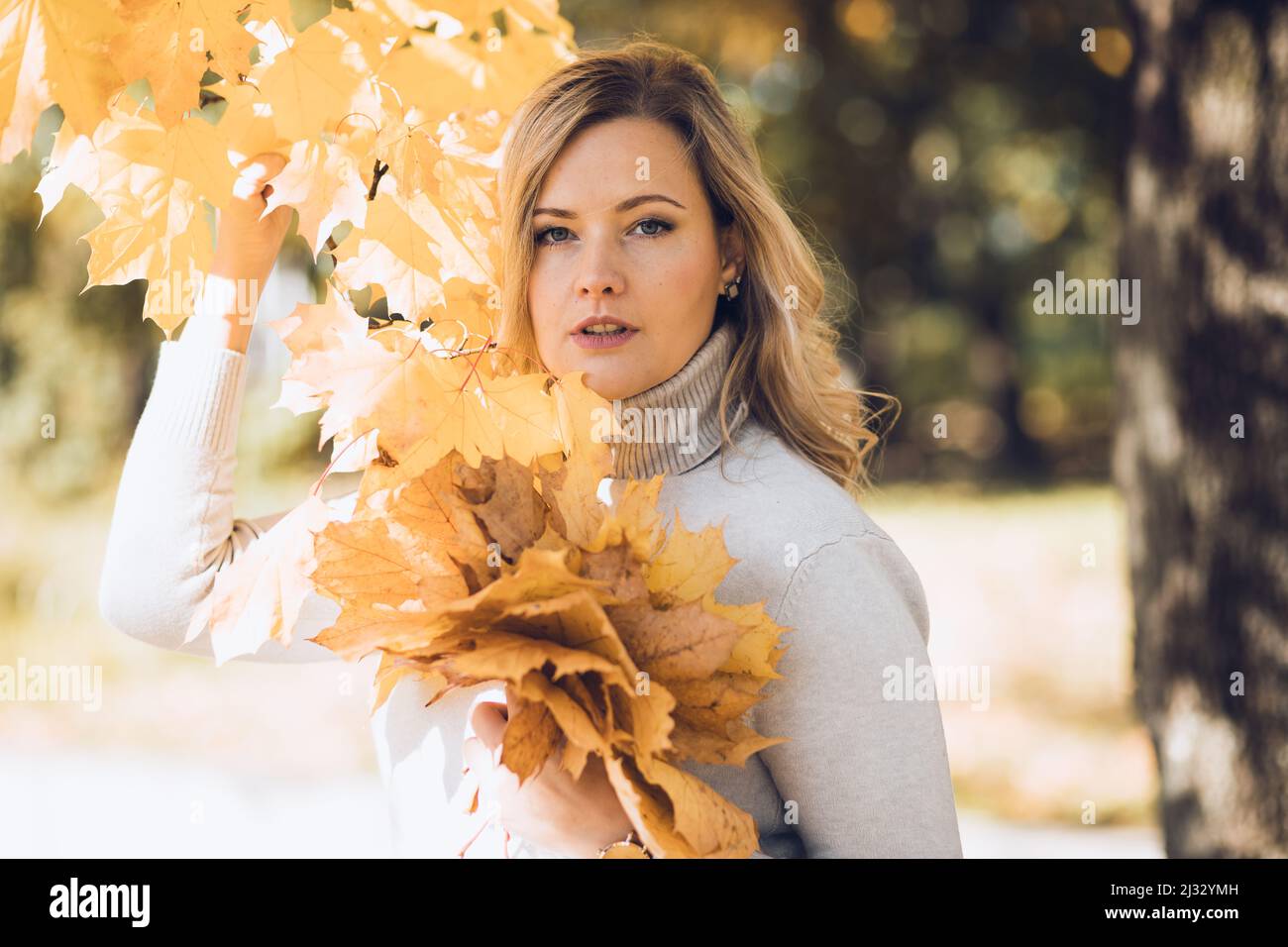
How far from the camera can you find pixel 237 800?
5.36m

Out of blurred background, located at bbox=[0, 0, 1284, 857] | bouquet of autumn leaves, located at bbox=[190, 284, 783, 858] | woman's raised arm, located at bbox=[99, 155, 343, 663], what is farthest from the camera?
blurred background, located at bbox=[0, 0, 1284, 857]

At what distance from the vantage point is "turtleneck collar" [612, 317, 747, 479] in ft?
5.80

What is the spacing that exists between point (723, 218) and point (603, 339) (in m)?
0.34

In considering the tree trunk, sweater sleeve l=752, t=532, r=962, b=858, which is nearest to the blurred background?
the tree trunk

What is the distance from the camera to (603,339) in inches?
67.8

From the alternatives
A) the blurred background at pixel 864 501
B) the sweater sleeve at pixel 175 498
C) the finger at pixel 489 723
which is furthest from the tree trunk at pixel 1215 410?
the sweater sleeve at pixel 175 498

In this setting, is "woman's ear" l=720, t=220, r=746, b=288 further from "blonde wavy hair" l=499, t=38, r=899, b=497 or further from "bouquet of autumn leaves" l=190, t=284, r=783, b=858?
"bouquet of autumn leaves" l=190, t=284, r=783, b=858

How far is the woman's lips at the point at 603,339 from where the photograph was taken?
1720 millimetres

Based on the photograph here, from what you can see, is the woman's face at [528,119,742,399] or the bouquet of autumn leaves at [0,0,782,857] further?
the woman's face at [528,119,742,399]

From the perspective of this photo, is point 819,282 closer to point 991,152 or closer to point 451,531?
point 451,531

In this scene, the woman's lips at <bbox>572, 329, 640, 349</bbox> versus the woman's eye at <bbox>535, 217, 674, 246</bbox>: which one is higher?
the woman's eye at <bbox>535, 217, 674, 246</bbox>

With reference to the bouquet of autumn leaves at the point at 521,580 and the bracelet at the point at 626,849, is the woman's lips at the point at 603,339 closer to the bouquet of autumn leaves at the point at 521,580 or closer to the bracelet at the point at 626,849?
the bouquet of autumn leaves at the point at 521,580

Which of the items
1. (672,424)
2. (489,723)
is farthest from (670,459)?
(489,723)

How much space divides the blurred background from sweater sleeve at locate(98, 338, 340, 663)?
524 millimetres
